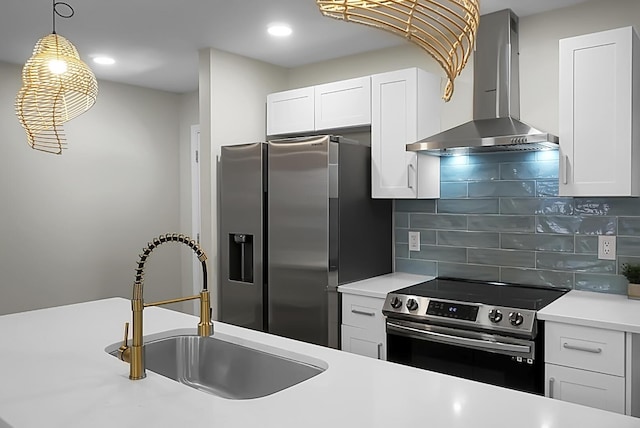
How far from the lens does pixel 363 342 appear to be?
305 centimetres

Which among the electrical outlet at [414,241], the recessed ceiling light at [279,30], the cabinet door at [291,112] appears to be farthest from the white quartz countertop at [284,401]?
the cabinet door at [291,112]

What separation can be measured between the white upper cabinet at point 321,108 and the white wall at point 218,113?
17 cm

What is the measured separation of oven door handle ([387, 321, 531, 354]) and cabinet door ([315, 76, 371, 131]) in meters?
1.37

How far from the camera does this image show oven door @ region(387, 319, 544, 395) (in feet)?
8.04

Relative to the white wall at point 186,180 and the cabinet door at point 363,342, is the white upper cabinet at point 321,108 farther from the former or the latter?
the white wall at point 186,180

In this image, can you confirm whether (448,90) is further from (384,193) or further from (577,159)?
(384,193)

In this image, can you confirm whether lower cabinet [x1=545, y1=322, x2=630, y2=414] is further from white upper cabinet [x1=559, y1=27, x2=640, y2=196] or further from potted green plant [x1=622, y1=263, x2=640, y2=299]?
white upper cabinet [x1=559, y1=27, x2=640, y2=196]

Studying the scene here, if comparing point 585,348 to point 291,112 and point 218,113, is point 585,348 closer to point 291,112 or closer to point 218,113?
point 291,112

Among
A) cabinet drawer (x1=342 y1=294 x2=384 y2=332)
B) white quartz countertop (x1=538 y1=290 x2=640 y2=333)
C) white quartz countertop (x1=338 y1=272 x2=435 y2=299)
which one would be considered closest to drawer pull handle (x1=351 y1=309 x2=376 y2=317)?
cabinet drawer (x1=342 y1=294 x2=384 y2=332)

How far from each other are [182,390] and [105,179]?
3.75m

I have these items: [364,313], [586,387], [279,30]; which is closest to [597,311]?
[586,387]

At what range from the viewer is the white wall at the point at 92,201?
4172 millimetres

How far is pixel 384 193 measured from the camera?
3.35 meters

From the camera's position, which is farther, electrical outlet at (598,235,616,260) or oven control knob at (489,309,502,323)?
electrical outlet at (598,235,616,260)
